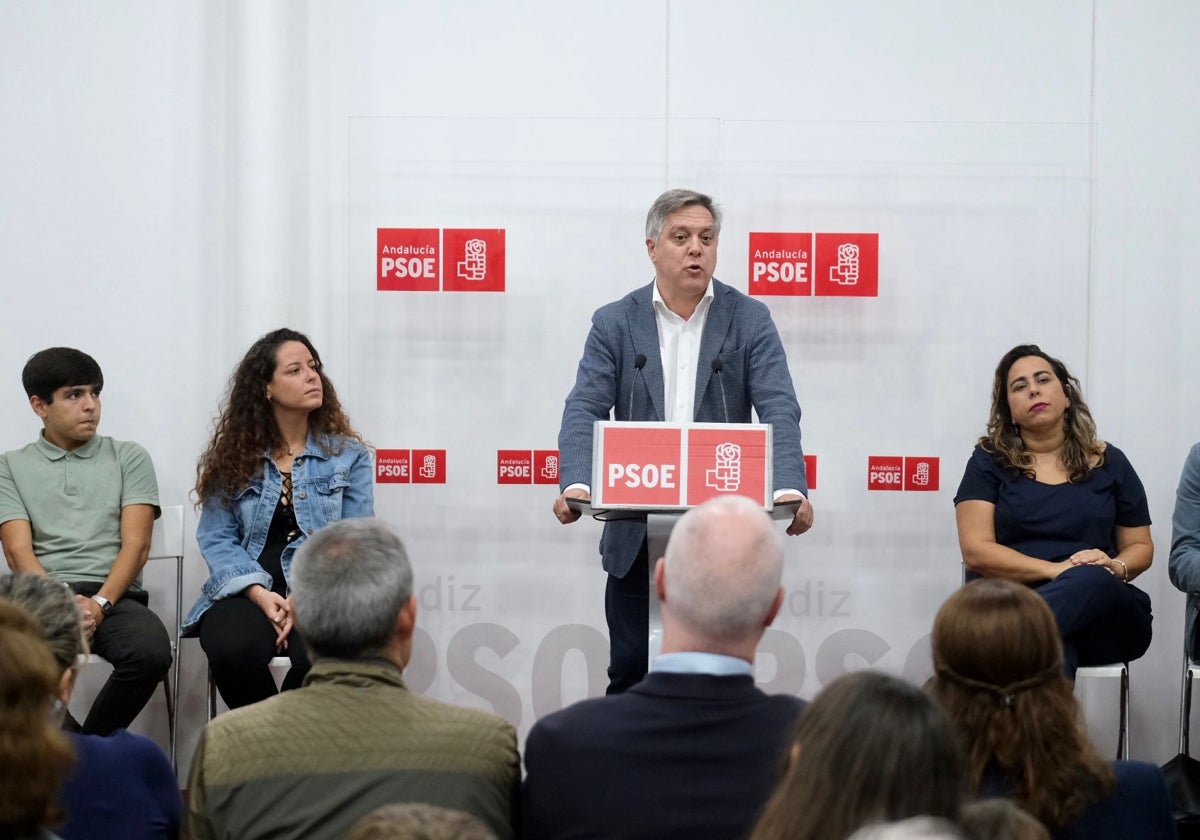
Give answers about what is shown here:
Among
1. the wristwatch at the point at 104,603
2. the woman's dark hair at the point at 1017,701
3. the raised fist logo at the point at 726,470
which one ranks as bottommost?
the wristwatch at the point at 104,603

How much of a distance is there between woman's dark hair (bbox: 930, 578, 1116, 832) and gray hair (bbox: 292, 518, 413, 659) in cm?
79

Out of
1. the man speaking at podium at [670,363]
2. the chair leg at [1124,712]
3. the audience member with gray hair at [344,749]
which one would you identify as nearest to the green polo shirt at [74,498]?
the man speaking at podium at [670,363]

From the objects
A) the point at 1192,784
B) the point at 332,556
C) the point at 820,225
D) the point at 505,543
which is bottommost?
the point at 1192,784

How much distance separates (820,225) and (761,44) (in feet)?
2.31

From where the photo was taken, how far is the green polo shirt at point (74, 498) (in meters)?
4.03

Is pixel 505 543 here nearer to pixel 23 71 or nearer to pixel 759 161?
pixel 759 161

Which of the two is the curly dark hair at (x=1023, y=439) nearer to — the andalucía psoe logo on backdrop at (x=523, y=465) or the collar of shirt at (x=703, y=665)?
the andalucía psoe logo on backdrop at (x=523, y=465)

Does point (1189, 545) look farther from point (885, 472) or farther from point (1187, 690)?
point (885, 472)

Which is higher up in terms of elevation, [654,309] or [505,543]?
[654,309]

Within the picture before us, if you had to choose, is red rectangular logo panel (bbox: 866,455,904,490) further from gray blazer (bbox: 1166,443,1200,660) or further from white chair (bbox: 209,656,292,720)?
white chair (bbox: 209,656,292,720)

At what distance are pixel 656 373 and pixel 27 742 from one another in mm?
2319

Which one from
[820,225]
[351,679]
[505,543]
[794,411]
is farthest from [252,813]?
[820,225]

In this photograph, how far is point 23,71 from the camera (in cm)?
473

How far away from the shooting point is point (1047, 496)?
3928 millimetres
